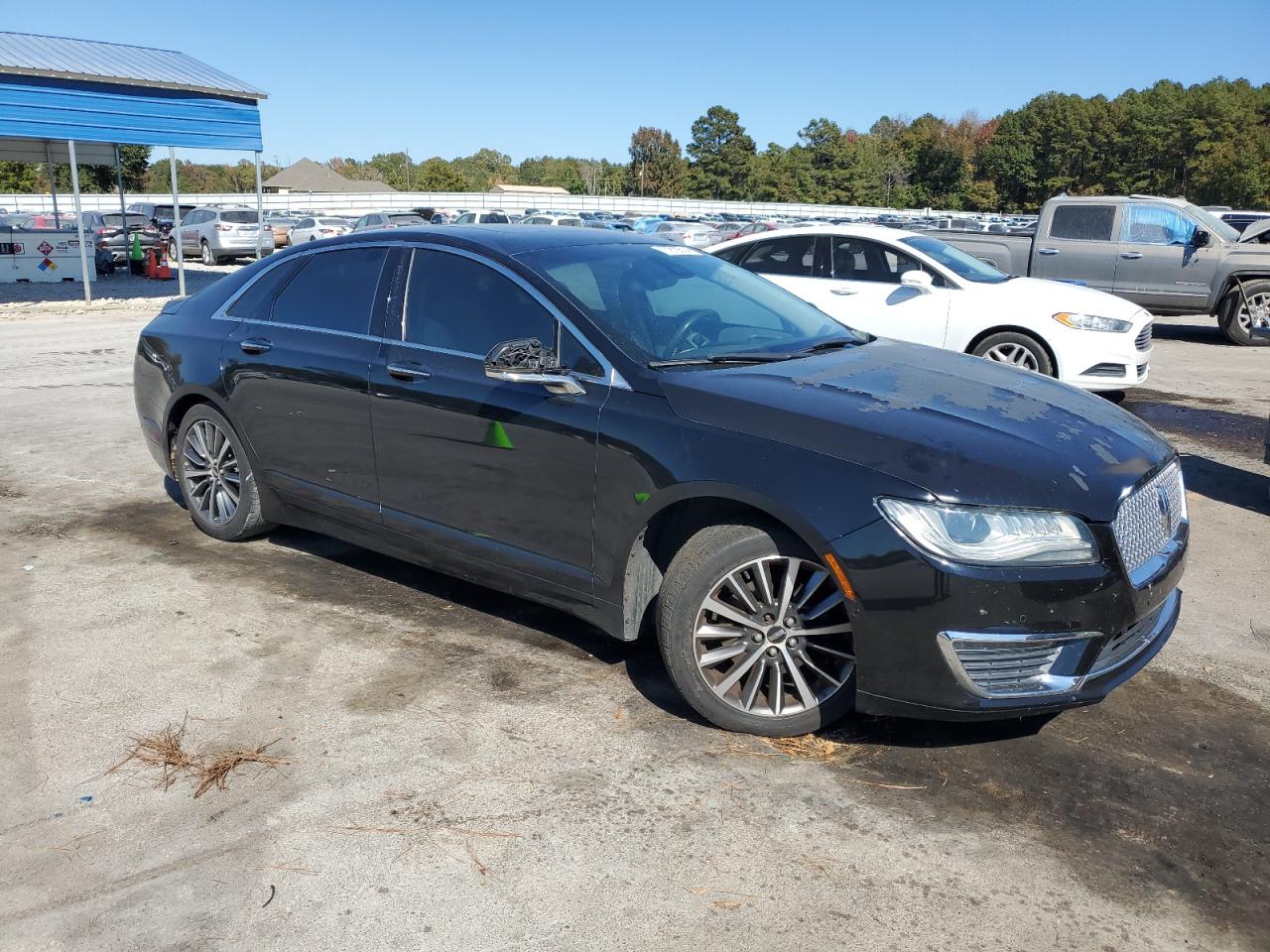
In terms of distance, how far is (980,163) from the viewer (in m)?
105

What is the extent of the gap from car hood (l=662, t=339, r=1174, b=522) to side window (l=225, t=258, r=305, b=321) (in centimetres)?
A: 251

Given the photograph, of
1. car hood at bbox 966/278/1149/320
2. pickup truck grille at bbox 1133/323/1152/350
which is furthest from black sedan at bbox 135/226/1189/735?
pickup truck grille at bbox 1133/323/1152/350

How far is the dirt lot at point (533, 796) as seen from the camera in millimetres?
2771

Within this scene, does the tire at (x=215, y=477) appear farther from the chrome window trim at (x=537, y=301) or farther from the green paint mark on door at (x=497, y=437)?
the green paint mark on door at (x=497, y=437)

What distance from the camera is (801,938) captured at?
106 inches

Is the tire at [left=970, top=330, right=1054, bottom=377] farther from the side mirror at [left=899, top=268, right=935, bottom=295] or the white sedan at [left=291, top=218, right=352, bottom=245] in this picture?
the white sedan at [left=291, top=218, right=352, bottom=245]

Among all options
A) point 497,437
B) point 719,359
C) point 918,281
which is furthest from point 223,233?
point 719,359

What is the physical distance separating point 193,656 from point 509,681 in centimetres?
135

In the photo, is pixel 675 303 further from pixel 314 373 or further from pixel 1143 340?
pixel 1143 340

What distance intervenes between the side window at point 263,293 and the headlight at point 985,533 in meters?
3.49

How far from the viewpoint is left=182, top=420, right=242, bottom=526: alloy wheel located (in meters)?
5.66

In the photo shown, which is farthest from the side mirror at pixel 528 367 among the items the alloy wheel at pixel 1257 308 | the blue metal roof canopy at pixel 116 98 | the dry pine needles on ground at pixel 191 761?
the blue metal roof canopy at pixel 116 98

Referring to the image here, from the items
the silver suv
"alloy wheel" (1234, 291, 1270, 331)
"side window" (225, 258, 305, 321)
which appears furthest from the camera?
the silver suv

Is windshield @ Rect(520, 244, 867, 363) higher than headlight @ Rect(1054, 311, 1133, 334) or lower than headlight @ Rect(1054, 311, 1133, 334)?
higher
